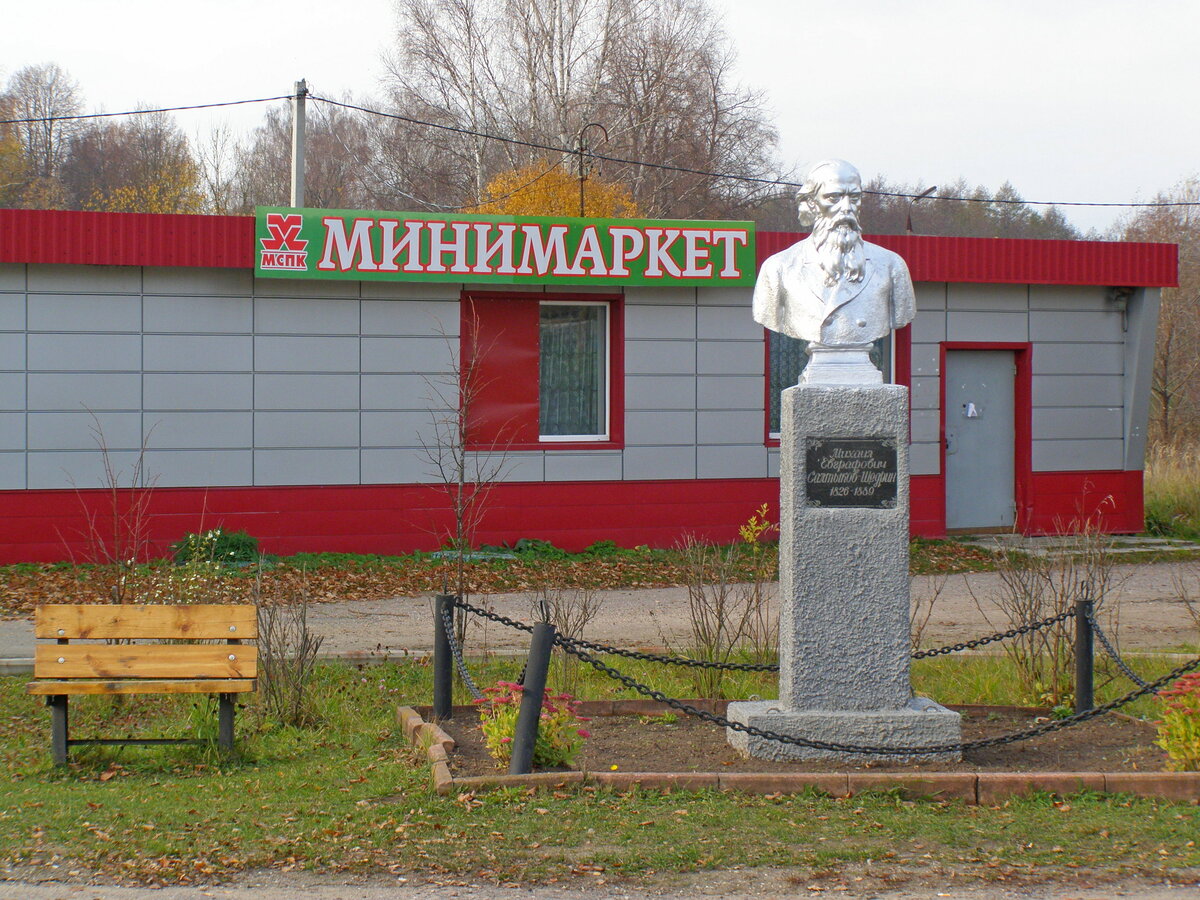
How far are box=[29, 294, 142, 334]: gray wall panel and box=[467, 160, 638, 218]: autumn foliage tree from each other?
19440mm

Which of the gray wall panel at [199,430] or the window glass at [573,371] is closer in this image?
the gray wall panel at [199,430]

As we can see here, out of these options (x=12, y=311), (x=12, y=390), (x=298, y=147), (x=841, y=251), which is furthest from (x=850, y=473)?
(x=298, y=147)

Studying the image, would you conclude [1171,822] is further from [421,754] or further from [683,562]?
[683,562]

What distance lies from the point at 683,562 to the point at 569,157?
26529 millimetres

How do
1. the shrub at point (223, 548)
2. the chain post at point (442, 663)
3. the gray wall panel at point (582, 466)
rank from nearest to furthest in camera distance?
1. the chain post at point (442, 663)
2. the shrub at point (223, 548)
3. the gray wall panel at point (582, 466)

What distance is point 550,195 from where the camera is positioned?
34.8m

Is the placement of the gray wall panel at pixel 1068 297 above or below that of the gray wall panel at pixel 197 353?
above

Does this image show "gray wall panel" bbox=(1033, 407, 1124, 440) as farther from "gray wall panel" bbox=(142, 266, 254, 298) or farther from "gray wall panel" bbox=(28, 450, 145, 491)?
"gray wall panel" bbox=(28, 450, 145, 491)

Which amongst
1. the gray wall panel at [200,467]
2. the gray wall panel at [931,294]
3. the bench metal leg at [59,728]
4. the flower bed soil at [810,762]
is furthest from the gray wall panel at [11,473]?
the gray wall panel at [931,294]

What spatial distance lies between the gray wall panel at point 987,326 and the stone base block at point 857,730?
452 inches

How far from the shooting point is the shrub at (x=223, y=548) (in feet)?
46.4

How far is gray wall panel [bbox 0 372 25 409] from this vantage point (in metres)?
14.5

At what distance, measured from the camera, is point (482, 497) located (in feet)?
50.9

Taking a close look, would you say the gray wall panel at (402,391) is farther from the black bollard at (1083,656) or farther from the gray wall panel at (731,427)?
the black bollard at (1083,656)
